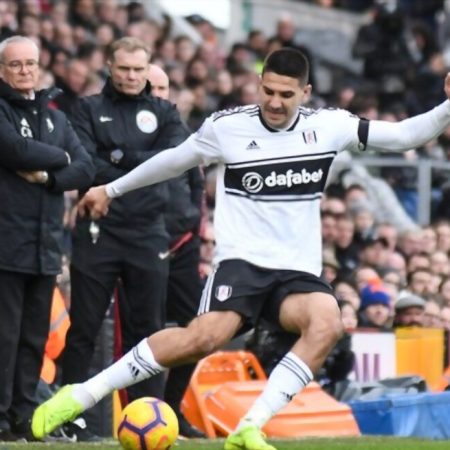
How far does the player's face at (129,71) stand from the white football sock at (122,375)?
2.31m

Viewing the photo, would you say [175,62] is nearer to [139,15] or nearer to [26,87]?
[139,15]

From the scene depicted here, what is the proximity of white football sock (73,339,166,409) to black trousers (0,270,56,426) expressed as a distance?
0.88 meters

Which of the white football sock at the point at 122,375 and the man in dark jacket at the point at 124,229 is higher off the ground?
the man in dark jacket at the point at 124,229

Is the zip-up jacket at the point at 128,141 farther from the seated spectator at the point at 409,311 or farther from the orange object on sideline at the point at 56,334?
the seated spectator at the point at 409,311

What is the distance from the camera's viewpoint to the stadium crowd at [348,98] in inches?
670

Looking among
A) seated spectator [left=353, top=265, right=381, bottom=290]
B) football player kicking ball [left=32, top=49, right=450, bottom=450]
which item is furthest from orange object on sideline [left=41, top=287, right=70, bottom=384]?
seated spectator [left=353, top=265, right=381, bottom=290]

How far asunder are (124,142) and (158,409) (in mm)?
2615

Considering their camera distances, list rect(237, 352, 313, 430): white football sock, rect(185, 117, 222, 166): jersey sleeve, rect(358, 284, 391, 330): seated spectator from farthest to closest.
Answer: rect(358, 284, 391, 330): seated spectator
rect(185, 117, 222, 166): jersey sleeve
rect(237, 352, 313, 430): white football sock

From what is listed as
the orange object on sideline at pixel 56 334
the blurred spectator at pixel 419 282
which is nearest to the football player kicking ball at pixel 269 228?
the orange object on sideline at pixel 56 334

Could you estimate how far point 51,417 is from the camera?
34.7ft

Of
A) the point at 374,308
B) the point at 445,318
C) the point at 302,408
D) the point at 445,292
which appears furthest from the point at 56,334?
the point at 445,292

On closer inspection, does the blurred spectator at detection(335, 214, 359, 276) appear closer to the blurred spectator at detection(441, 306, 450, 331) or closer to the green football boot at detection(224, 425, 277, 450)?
the blurred spectator at detection(441, 306, 450, 331)

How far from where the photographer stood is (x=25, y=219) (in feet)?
37.9

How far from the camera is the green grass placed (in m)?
10.8
